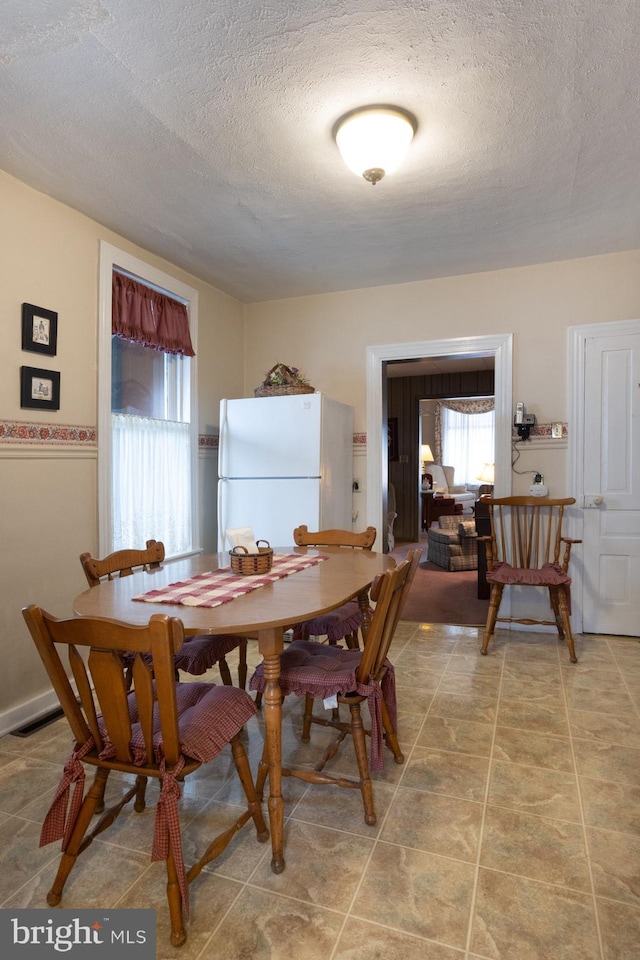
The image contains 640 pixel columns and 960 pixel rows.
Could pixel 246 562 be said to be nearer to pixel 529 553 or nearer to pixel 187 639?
pixel 187 639

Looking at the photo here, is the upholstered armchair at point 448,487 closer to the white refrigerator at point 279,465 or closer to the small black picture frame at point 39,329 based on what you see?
the white refrigerator at point 279,465

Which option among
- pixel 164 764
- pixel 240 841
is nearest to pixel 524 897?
pixel 240 841

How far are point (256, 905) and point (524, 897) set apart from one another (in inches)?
27.7

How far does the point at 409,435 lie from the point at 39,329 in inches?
244

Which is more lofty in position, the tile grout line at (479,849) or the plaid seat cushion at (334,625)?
the plaid seat cushion at (334,625)

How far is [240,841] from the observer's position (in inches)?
65.2

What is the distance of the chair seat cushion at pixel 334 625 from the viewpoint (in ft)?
7.57

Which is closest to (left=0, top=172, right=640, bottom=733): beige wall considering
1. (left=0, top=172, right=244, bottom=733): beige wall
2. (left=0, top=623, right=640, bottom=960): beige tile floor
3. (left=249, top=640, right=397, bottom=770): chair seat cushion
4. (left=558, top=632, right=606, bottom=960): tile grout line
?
(left=0, top=172, right=244, bottom=733): beige wall

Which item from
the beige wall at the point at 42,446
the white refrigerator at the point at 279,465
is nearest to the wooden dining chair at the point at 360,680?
the beige wall at the point at 42,446

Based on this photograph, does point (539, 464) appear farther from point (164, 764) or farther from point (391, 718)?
point (164, 764)

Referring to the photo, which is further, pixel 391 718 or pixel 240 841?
pixel 391 718

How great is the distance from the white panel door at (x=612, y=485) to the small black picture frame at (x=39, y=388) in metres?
3.19

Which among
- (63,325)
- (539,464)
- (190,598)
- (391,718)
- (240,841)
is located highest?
(63,325)

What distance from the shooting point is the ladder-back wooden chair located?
3262 mm
